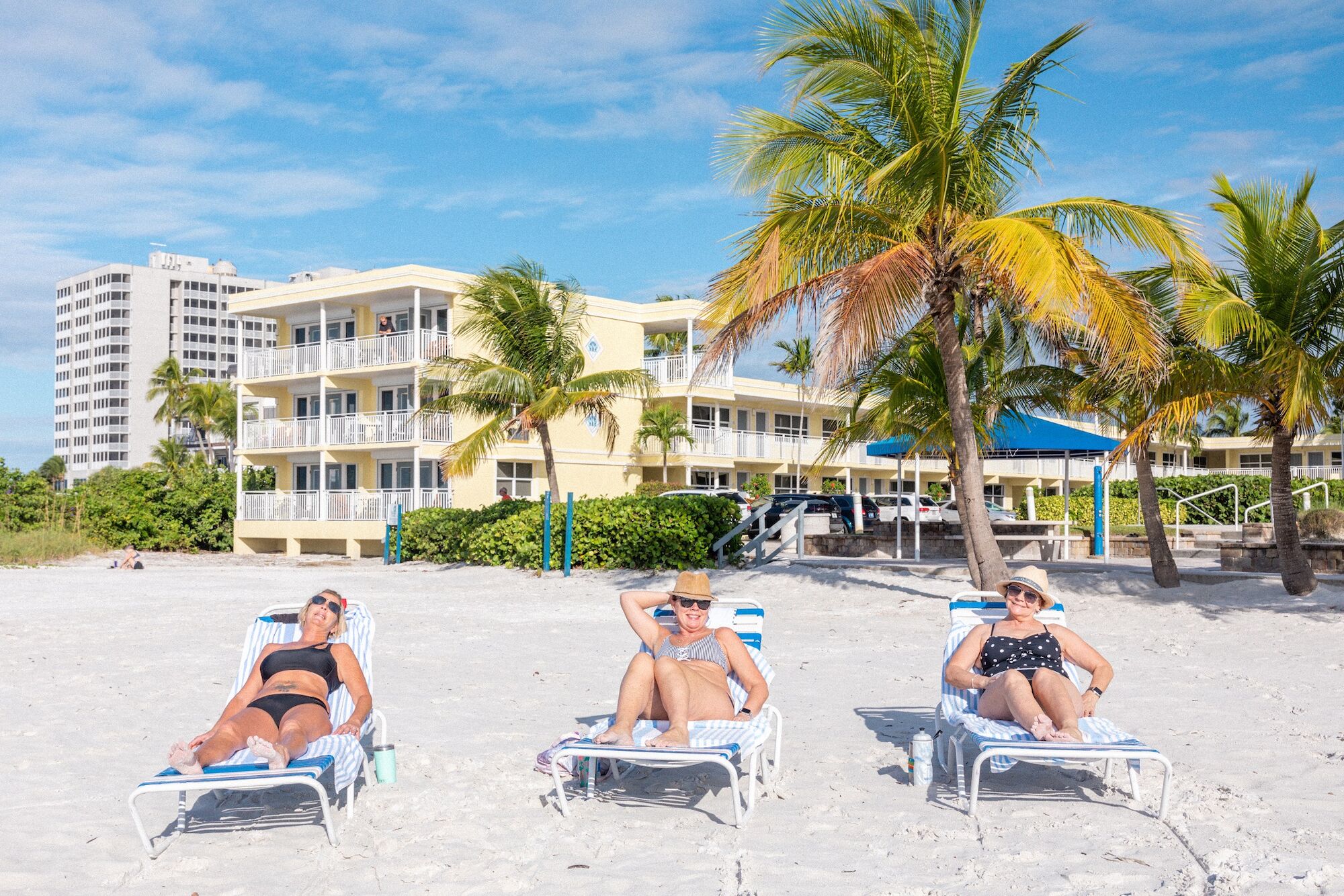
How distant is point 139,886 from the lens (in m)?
4.44

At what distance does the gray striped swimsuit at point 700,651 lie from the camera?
606cm

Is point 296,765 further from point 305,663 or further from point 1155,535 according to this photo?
point 1155,535

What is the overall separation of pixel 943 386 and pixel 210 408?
198 ft

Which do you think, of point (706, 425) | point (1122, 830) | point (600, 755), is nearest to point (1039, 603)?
point (1122, 830)

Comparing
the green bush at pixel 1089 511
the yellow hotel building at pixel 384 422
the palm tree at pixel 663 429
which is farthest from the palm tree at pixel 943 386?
the palm tree at pixel 663 429

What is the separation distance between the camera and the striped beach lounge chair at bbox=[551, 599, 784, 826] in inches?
203

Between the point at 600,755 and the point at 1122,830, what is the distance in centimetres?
223

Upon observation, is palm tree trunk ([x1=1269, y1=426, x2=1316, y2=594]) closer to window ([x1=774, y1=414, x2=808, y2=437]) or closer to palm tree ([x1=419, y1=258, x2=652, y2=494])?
palm tree ([x1=419, y1=258, x2=652, y2=494])

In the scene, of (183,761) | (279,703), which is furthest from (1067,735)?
(183,761)

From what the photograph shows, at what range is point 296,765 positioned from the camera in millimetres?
4887

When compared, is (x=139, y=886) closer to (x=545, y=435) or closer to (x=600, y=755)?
(x=600, y=755)

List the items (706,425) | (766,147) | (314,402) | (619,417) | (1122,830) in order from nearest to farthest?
(1122,830), (766,147), (314,402), (619,417), (706,425)

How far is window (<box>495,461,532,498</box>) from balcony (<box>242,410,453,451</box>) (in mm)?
2379

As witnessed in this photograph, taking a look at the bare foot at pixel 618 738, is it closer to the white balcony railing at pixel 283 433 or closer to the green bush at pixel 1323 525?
the green bush at pixel 1323 525
